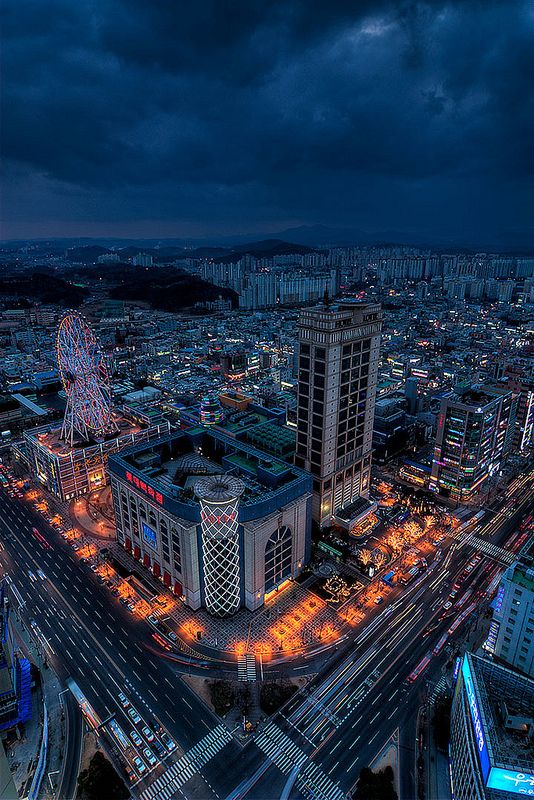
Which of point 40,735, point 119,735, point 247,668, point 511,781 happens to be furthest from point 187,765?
point 511,781

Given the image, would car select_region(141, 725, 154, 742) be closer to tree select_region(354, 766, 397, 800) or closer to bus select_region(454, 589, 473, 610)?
tree select_region(354, 766, 397, 800)

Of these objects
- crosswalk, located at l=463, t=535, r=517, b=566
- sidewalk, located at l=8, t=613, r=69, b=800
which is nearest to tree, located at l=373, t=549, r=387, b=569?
crosswalk, located at l=463, t=535, r=517, b=566

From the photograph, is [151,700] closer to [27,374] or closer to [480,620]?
[480,620]

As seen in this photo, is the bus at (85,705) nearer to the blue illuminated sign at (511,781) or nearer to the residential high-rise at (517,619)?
the blue illuminated sign at (511,781)

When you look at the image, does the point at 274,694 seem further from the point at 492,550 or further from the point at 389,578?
the point at 492,550

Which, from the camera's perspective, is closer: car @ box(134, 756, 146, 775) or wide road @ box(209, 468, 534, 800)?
wide road @ box(209, 468, 534, 800)
